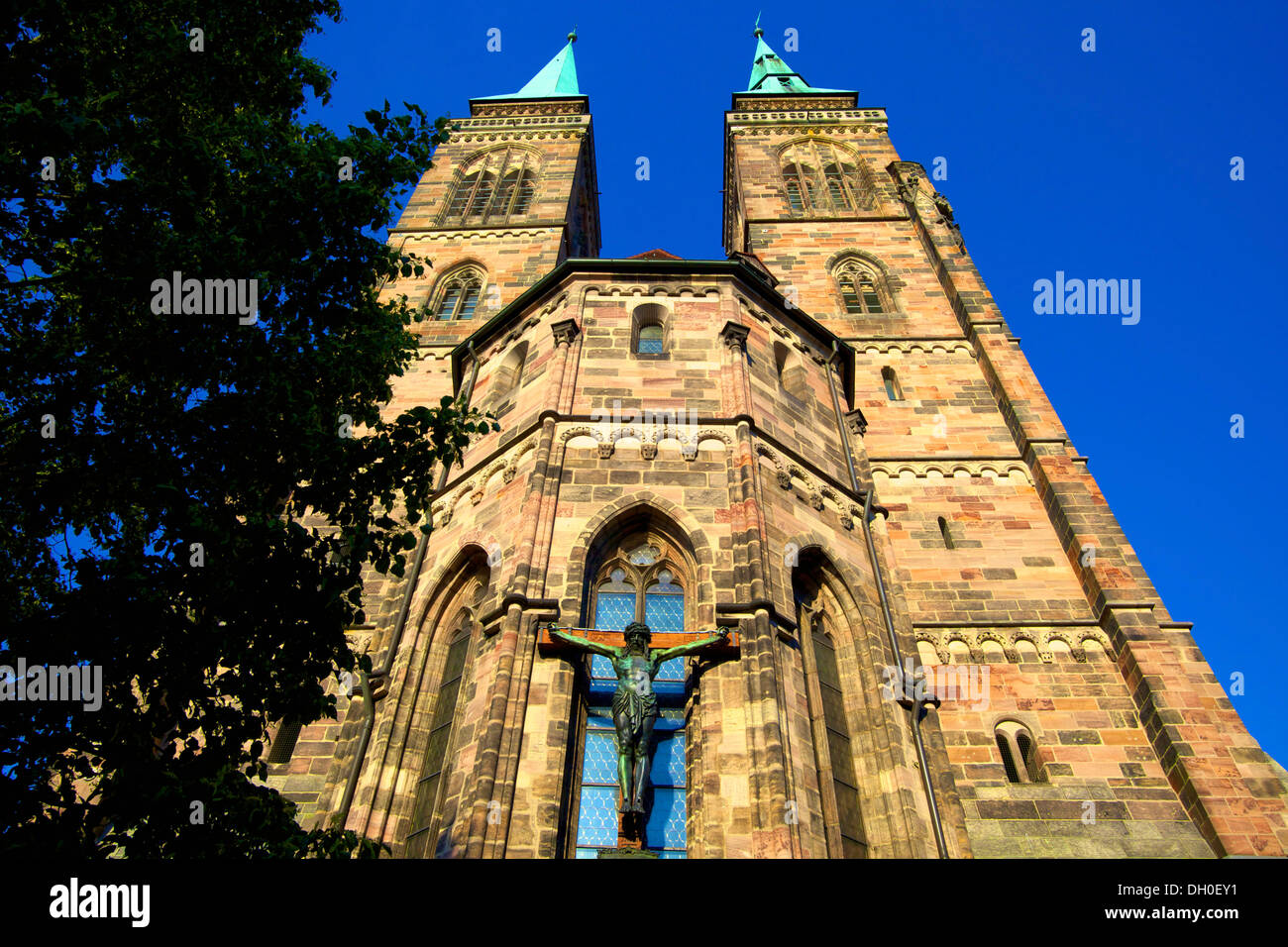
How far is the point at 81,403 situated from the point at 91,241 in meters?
1.17

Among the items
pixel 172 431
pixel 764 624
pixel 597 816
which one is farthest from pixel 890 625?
→ pixel 172 431

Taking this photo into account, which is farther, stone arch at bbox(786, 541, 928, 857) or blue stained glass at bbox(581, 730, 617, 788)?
stone arch at bbox(786, 541, 928, 857)

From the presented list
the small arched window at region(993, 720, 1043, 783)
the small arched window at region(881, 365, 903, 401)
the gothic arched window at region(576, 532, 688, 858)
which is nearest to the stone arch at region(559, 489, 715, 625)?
the gothic arched window at region(576, 532, 688, 858)

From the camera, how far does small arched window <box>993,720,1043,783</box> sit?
12.7 metres

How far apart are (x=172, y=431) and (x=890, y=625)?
297 inches

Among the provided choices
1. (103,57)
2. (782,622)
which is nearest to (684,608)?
(782,622)

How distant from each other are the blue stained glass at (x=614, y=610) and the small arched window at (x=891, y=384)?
11646mm

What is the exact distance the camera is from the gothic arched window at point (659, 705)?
830cm

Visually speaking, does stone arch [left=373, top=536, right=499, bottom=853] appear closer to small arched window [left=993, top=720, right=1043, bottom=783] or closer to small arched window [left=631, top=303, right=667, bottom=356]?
small arched window [left=631, top=303, right=667, bottom=356]

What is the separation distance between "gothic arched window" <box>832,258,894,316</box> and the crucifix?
1560cm

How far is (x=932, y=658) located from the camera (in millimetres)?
14359

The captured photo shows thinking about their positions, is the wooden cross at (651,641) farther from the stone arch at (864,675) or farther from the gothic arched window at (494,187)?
the gothic arched window at (494,187)

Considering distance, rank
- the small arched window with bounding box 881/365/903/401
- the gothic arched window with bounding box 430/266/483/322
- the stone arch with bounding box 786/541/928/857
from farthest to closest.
Answer: the gothic arched window with bounding box 430/266/483/322, the small arched window with bounding box 881/365/903/401, the stone arch with bounding box 786/541/928/857

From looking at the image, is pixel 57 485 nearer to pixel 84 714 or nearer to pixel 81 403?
pixel 81 403
